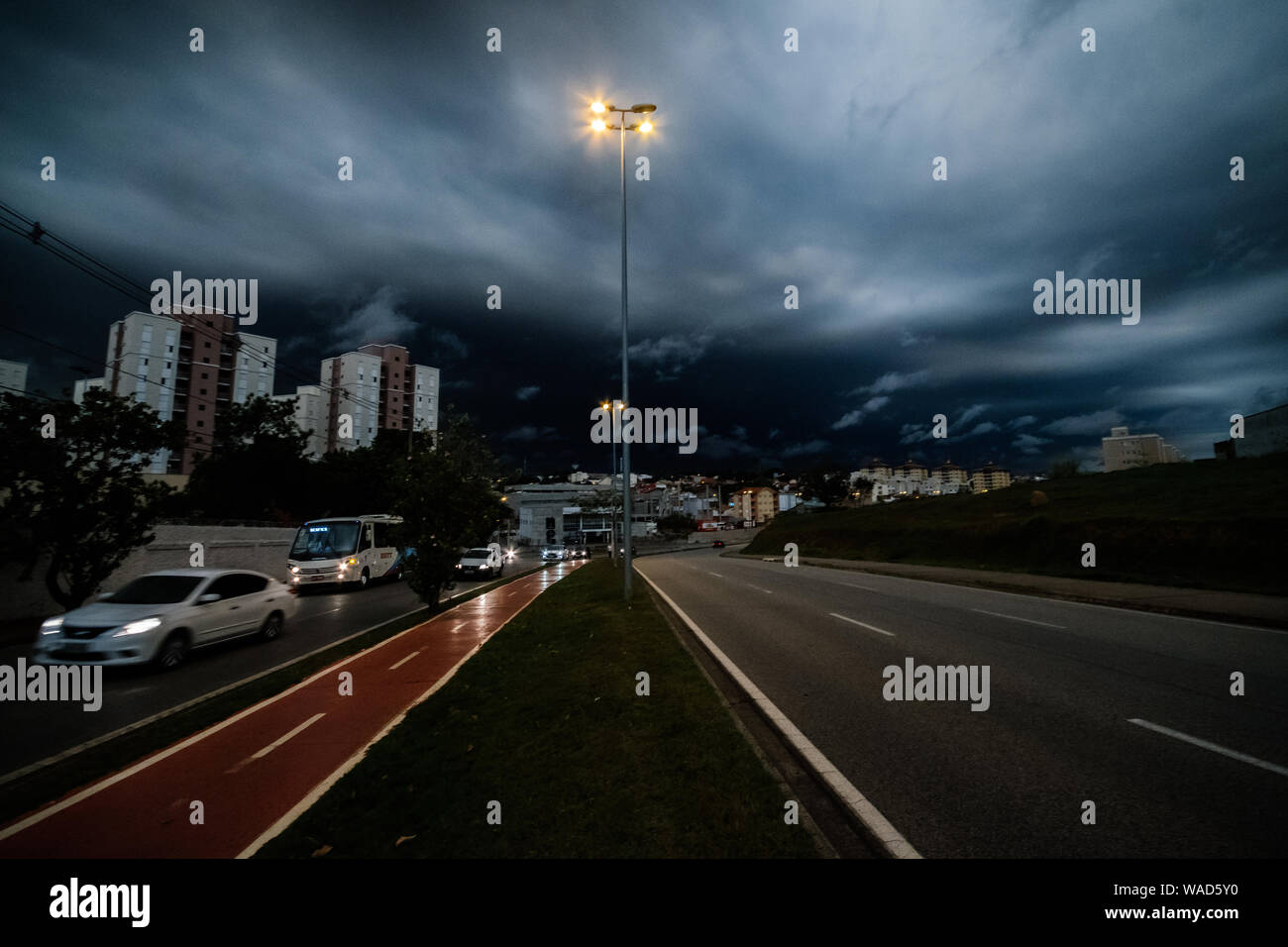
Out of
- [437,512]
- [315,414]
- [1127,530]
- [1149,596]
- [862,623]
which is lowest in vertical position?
[862,623]

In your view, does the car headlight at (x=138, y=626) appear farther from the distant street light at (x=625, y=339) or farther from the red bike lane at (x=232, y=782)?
the distant street light at (x=625, y=339)

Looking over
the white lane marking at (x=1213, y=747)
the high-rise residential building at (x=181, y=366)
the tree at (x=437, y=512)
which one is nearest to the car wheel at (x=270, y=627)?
the tree at (x=437, y=512)

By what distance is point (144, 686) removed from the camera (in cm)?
870

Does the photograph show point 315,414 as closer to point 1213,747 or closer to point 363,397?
point 363,397

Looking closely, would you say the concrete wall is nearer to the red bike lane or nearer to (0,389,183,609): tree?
(0,389,183,609): tree

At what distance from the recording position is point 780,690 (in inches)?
273

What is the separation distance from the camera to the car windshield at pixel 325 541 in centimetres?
2202

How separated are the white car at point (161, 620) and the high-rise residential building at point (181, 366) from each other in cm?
7919

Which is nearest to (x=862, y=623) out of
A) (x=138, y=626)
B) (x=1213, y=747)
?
(x=1213, y=747)

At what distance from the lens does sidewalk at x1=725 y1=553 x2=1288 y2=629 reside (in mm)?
10812

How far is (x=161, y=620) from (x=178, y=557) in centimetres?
1387
